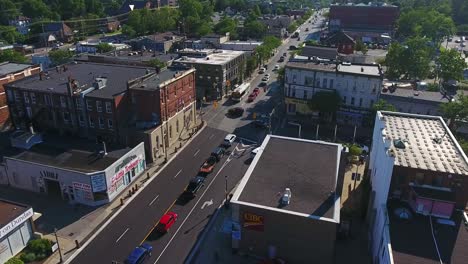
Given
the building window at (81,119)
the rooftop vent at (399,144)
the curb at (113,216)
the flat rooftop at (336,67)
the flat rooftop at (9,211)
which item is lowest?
the curb at (113,216)

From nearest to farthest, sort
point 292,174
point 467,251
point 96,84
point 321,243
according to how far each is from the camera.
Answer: point 467,251, point 321,243, point 292,174, point 96,84

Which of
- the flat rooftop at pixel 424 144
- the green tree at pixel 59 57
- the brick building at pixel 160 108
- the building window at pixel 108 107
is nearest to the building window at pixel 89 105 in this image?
the building window at pixel 108 107

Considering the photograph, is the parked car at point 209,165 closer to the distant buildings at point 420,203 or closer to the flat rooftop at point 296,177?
the flat rooftop at point 296,177

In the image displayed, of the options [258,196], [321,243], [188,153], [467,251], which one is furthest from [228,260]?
[188,153]

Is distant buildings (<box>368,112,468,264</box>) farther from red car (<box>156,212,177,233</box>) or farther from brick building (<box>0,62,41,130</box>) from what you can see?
brick building (<box>0,62,41,130</box>)

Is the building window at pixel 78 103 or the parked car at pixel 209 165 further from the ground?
the building window at pixel 78 103

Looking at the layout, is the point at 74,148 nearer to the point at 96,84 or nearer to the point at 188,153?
the point at 96,84

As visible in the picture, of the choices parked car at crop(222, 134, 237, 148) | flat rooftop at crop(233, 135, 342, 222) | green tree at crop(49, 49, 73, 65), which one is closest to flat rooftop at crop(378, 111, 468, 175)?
flat rooftop at crop(233, 135, 342, 222)

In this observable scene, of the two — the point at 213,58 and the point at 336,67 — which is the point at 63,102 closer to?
the point at 213,58
